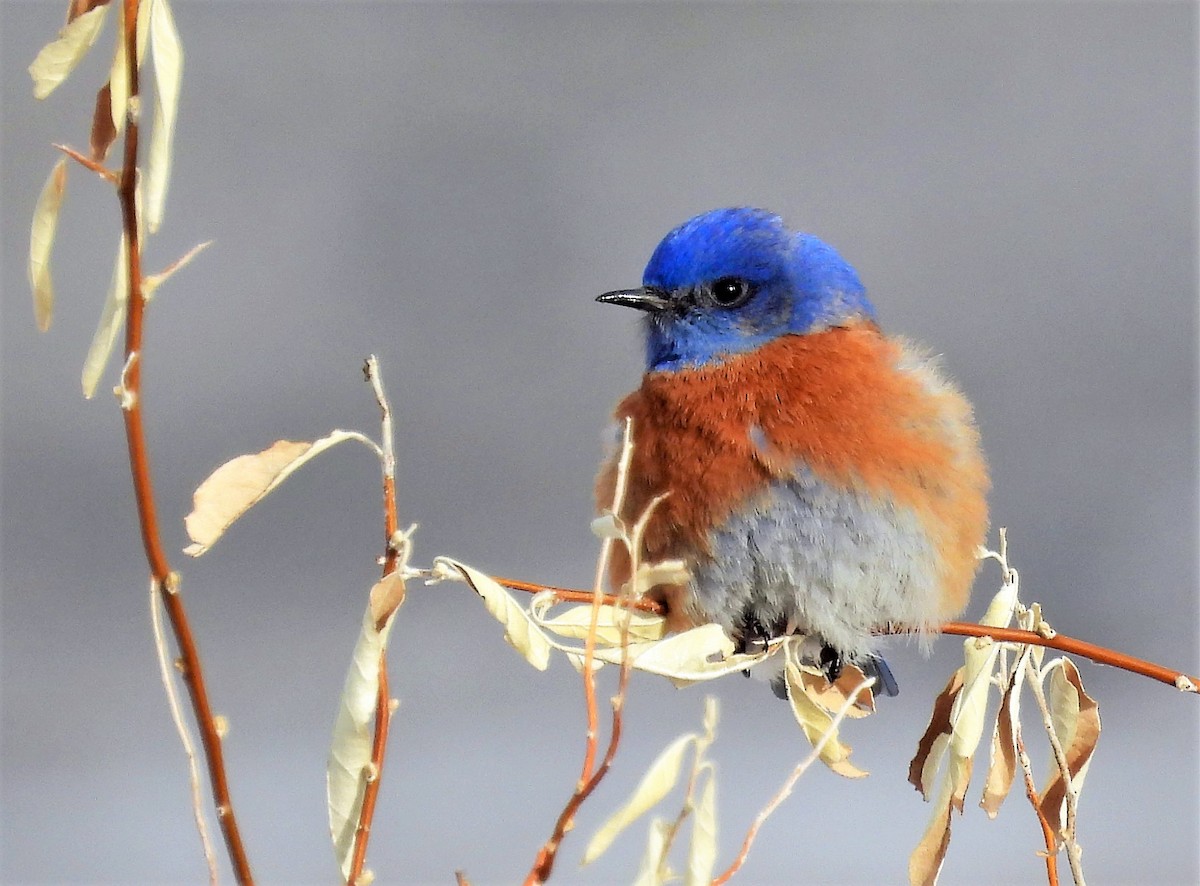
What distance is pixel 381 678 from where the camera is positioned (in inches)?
29.6

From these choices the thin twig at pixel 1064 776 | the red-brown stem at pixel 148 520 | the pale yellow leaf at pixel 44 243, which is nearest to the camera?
the red-brown stem at pixel 148 520

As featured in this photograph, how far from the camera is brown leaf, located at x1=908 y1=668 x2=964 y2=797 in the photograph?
110 cm

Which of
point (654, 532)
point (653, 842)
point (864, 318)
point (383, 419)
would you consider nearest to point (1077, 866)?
point (653, 842)

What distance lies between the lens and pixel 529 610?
0.93m

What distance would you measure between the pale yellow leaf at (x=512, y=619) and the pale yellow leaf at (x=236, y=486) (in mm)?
131

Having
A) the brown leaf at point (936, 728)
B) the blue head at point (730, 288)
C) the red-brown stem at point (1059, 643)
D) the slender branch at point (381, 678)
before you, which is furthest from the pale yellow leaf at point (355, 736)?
the blue head at point (730, 288)

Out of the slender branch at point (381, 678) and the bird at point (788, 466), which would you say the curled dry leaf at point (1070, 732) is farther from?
the slender branch at point (381, 678)

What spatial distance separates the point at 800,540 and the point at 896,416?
203 mm

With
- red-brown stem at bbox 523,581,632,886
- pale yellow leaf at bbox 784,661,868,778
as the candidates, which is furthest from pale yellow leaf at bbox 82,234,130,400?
pale yellow leaf at bbox 784,661,868,778

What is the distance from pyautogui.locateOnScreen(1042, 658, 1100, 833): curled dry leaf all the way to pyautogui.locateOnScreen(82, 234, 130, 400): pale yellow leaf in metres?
0.77

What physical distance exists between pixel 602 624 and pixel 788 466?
531 millimetres

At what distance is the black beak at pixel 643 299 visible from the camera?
1735mm

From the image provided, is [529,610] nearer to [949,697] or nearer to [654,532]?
[949,697]

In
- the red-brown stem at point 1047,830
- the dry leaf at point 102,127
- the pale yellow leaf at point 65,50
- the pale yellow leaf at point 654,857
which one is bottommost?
the red-brown stem at point 1047,830
